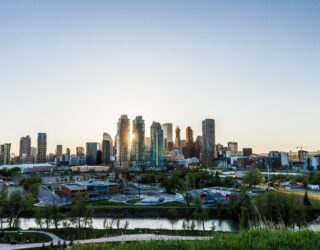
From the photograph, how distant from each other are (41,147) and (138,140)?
58.7m

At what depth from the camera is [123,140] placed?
153500 millimetres

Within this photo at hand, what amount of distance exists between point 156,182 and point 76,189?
2876cm

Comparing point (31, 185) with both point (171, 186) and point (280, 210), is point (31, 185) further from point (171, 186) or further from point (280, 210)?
point (280, 210)

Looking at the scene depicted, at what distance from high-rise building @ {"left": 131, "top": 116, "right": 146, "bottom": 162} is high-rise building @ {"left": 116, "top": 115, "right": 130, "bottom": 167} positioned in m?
4.05

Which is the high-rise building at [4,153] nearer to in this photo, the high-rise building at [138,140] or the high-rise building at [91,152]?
the high-rise building at [91,152]

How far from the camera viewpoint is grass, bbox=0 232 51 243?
73.6 ft

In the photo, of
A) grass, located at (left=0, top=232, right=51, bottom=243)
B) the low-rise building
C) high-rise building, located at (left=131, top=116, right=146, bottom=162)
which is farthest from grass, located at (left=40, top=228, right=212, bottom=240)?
high-rise building, located at (left=131, top=116, right=146, bottom=162)

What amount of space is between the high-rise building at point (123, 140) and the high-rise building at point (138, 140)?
13.3 ft

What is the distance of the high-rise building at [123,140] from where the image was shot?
487 feet

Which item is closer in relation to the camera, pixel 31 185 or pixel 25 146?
pixel 31 185

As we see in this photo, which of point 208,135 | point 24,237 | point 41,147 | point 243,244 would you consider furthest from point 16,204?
point 208,135

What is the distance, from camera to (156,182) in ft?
242

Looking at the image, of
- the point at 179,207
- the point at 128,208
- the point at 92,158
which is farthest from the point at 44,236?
the point at 92,158

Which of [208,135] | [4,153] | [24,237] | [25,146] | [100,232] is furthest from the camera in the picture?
[25,146]
